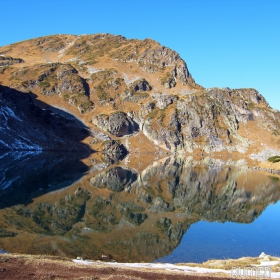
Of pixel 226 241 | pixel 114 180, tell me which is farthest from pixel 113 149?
pixel 226 241

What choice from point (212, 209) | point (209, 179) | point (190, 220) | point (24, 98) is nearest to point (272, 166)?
point (209, 179)

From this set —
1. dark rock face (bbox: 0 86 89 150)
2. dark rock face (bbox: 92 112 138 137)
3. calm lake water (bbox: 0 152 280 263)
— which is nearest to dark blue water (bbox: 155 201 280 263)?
calm lake water (bbox: 0 152 280 263)

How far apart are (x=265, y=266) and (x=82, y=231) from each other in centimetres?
2479

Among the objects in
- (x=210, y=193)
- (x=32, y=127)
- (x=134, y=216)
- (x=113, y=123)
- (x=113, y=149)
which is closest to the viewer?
(x=134, y=216)

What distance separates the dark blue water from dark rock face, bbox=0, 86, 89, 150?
378 feet

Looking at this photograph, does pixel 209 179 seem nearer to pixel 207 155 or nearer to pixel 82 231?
pixel 82 231

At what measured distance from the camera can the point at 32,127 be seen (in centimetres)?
16075

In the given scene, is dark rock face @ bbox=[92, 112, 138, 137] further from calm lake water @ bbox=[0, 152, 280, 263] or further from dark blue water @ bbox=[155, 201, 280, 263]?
dark blue water @ bbox=[155, 201, 280, 263]

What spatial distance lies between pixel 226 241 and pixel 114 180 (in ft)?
153

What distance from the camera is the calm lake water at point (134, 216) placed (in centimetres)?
3694

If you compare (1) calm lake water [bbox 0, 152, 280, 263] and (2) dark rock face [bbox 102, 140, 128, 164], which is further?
(2) dark rock face [bbox 102, 140, 128, 164]

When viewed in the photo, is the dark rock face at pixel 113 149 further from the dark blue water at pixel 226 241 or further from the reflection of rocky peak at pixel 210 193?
the dark blue water at pixel 226 241

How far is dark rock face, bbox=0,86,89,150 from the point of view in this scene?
145500 mm

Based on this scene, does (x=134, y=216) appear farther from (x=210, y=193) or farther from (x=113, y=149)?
(x=113, y=149)
